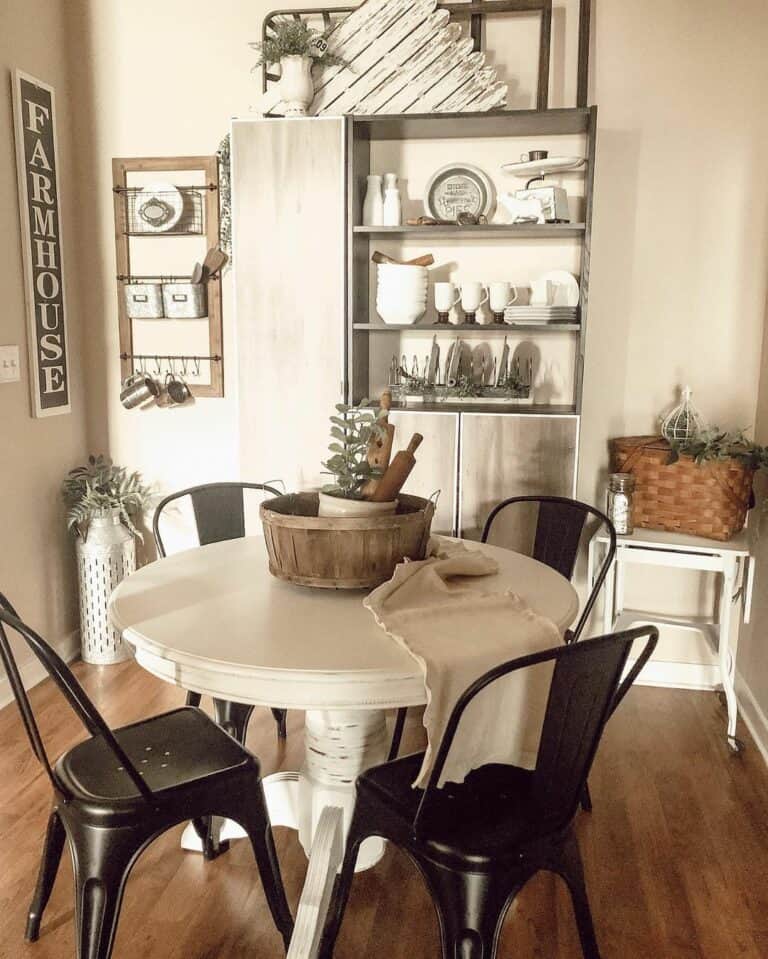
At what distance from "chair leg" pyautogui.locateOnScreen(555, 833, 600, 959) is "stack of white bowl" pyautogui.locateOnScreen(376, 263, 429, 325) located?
195 cm

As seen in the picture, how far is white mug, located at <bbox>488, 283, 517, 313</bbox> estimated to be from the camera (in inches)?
117

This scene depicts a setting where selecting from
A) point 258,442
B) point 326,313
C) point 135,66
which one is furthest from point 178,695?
point 135,66

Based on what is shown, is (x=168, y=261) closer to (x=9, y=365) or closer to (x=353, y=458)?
(x=9, y=365)

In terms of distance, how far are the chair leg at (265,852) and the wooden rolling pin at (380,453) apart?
67cm

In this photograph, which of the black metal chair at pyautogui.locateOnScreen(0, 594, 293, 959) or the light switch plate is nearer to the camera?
the black metal chair at pyautogui.locateOnScreen(0, 594, 293, 959)

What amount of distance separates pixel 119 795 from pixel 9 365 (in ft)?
6.18

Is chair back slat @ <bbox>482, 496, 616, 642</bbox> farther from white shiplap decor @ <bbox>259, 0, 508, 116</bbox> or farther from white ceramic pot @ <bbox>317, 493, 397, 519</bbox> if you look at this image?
white shiplap decor @ <bbox>259, 0, 508, 116</bbox>

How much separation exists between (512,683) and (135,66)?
9.59 feet

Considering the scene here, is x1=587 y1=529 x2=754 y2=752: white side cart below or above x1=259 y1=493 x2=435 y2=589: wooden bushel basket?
below

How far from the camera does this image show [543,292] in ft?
9.96

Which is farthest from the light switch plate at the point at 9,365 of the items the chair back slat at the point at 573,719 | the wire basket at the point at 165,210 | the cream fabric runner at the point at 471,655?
the chair back slat at the point at 573,719

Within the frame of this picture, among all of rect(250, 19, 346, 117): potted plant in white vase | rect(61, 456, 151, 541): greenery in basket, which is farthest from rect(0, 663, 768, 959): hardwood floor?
rect(250, 19, 346, 117): potted plant in white vase

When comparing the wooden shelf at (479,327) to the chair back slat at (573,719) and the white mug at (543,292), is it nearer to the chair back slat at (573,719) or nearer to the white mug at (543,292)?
the white mug at (543,292)

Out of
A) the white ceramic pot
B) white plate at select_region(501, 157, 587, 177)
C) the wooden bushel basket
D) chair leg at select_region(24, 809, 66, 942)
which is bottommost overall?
chair leg at select_region(24, 809, 66, 942)
